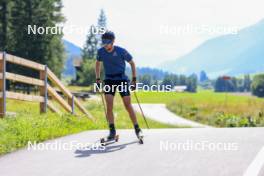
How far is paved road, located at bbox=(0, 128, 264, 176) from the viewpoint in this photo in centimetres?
637

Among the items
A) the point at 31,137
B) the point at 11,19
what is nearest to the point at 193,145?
the point at 31,137

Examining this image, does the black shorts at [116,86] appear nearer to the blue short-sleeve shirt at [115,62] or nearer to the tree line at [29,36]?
the blue short-sleeve shirt at [115,62]

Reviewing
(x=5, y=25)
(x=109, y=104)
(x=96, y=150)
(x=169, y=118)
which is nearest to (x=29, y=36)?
(x=5, y=25)

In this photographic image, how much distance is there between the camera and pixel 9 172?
6.59 m

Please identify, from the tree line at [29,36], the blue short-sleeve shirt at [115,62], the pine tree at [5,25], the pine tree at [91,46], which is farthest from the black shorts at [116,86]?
the pine tree at [91,46]

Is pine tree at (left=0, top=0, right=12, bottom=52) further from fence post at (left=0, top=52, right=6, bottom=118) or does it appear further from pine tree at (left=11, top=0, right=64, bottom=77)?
fence post at (left=0, top=52, right=6, bottom=118)

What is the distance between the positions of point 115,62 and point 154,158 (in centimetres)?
244

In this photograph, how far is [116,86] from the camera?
9172mm

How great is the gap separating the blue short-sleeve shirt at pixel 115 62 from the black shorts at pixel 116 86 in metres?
0.07

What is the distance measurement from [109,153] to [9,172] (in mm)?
1794

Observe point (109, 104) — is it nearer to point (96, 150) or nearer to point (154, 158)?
point (96, 150)

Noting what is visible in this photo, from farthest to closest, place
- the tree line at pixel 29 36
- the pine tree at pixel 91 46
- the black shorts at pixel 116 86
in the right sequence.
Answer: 1. the pine tree at pixel 91 46
2. the tree line at pixel 29 36
3. the black shorts at pixel 116 86

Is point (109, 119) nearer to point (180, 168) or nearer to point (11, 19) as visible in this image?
point (180, 168)

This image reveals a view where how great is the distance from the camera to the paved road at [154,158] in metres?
6.37
